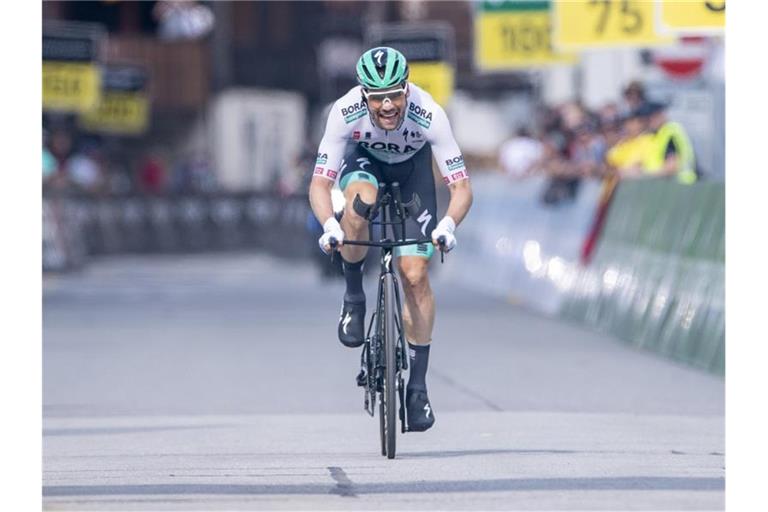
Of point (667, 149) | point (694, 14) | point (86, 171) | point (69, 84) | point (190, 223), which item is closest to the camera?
point (694, 14)

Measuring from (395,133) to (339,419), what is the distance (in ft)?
8.36

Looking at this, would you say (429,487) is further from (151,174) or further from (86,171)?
(151,174)

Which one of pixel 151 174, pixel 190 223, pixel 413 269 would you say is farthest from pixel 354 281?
pixel 151 174

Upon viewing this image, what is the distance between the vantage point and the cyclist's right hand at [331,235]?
1005 cm

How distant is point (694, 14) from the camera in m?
16.2

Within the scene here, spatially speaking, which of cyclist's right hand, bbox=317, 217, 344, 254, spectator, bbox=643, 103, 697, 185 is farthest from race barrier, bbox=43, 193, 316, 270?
cyclist's right hand, bbox=317, 217, 344, 254

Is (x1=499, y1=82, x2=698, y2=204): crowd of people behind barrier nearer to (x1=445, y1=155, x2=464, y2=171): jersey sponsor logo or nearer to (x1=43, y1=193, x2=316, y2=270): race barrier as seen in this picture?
(x1=445, y1=155, x2=464, y2=171): jersey sponsor logo

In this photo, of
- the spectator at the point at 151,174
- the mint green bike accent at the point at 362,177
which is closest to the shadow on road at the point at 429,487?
the mint green bike accent at the point at 362,177

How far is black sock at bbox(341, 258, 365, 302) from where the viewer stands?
1069 centimetres

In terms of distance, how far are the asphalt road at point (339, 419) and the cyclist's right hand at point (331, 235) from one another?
38.2 inches

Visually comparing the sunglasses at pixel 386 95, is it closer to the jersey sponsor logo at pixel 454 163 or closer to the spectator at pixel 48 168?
the jersey sponsor logo at pixel 454 163

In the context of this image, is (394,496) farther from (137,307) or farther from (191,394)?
(137,307)

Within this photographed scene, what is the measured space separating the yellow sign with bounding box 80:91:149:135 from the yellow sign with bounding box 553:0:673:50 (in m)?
19.2
